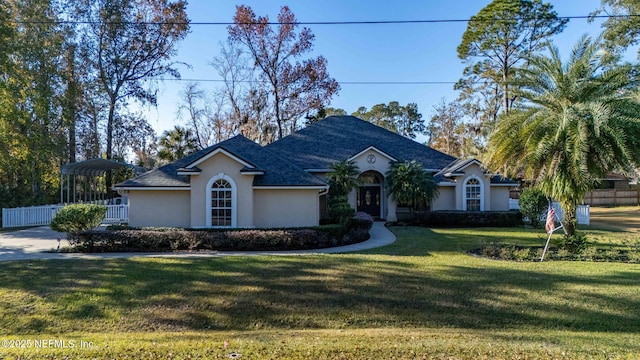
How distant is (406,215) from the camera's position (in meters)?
21.4

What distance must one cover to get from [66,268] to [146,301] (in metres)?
3.82

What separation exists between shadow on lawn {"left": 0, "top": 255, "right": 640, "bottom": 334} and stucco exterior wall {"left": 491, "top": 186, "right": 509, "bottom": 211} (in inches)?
482

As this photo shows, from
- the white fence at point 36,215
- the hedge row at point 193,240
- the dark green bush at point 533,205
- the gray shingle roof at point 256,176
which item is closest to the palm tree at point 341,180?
the gray shingle roof at point 256,176

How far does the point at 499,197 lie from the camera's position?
2200 centimetres

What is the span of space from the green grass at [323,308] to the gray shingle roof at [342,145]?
42.2ft

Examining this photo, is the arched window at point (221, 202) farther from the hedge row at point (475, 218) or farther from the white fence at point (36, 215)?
the hedge row at point (475, 218)

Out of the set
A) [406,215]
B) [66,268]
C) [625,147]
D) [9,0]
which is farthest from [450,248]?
[9,0]

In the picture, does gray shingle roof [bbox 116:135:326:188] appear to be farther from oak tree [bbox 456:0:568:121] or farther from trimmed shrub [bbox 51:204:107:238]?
oak tree [bbox 456:0:568:121]

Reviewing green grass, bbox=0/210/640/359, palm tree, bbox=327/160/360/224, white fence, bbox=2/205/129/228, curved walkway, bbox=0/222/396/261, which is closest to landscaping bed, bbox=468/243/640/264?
green grass, bbox=0/210/640/359

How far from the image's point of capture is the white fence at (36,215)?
787 inches

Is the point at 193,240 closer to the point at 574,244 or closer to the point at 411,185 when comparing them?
the point at 411,185

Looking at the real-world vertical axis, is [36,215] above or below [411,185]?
below

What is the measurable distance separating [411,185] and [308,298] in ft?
43.8

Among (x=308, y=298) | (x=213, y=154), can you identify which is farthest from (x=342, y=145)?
(x=308, y=298)
